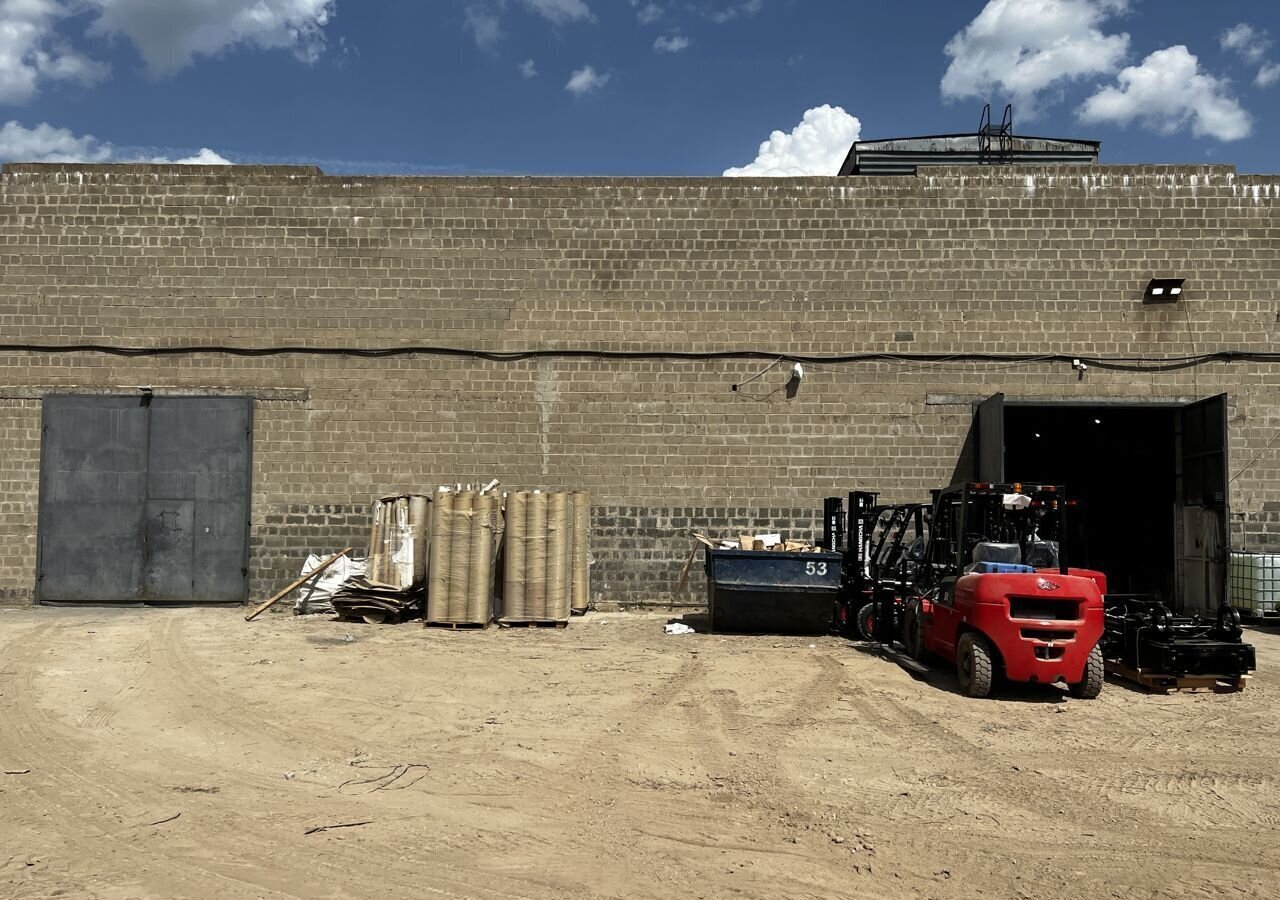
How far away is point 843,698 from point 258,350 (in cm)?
1149

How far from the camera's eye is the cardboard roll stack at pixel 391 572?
13.6m

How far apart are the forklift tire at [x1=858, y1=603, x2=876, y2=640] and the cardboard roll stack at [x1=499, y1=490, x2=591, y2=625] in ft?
14.1

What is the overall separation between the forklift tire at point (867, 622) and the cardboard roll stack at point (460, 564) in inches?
211

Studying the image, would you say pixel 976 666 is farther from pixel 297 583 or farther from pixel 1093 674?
pixel 297 583

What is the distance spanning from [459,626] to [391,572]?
137 cm

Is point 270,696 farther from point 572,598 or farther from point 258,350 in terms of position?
point 258,350

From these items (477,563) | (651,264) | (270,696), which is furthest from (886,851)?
(651,264)

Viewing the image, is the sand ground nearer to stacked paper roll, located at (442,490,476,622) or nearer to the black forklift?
the black forklift

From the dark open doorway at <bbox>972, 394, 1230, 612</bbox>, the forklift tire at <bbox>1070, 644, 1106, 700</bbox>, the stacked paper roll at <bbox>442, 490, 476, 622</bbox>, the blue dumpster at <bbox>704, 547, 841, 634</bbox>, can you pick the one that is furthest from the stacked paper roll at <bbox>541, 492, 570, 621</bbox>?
the forklift tire at <bbox>1070, 644, 1106, 700</bbox>

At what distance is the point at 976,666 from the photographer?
9047 mm

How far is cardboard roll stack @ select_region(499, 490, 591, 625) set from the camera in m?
13.4

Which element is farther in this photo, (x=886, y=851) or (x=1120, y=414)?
(x=1120, y=414)

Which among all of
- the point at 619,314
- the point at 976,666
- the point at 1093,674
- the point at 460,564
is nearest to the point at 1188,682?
the point at 1093,674

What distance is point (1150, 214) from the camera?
15.4 m
